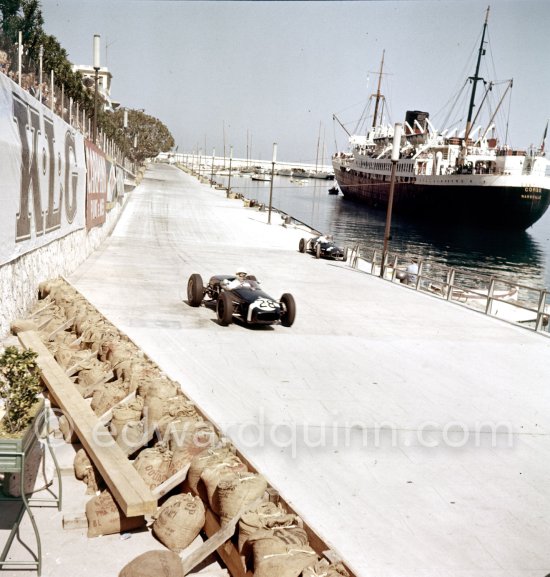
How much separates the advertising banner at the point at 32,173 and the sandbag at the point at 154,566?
644 centimetres

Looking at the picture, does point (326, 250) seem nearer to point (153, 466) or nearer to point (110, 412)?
point (110, 412)

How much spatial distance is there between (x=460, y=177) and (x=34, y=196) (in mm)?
73820

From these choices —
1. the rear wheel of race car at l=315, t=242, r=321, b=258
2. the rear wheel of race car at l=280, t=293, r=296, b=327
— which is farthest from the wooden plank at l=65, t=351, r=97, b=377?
the rear wheel of race car at l=315, t=242, r=321, b=258

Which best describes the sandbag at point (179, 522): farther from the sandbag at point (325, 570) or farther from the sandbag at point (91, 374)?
the sandbag at point (91, 374)

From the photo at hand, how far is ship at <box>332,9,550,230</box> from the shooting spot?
237 ft

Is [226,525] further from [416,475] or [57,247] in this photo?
[57,247]

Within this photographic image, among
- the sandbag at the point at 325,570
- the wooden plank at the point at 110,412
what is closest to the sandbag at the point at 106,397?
the wooden plank at the point at 110,412

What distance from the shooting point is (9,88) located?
9.16 metres

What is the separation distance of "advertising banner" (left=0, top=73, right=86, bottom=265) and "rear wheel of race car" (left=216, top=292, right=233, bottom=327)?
413 cm

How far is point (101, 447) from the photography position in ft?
18.7

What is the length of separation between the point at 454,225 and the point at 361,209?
90.1ft

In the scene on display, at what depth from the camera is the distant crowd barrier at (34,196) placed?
364 inches

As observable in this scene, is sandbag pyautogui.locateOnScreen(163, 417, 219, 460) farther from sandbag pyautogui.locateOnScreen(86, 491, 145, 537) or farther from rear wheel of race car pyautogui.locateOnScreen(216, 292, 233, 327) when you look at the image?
rear wheel of race car pyautogui.locateOnScreen(216, 292, 233, 327)

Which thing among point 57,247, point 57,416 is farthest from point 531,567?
point 57,247
